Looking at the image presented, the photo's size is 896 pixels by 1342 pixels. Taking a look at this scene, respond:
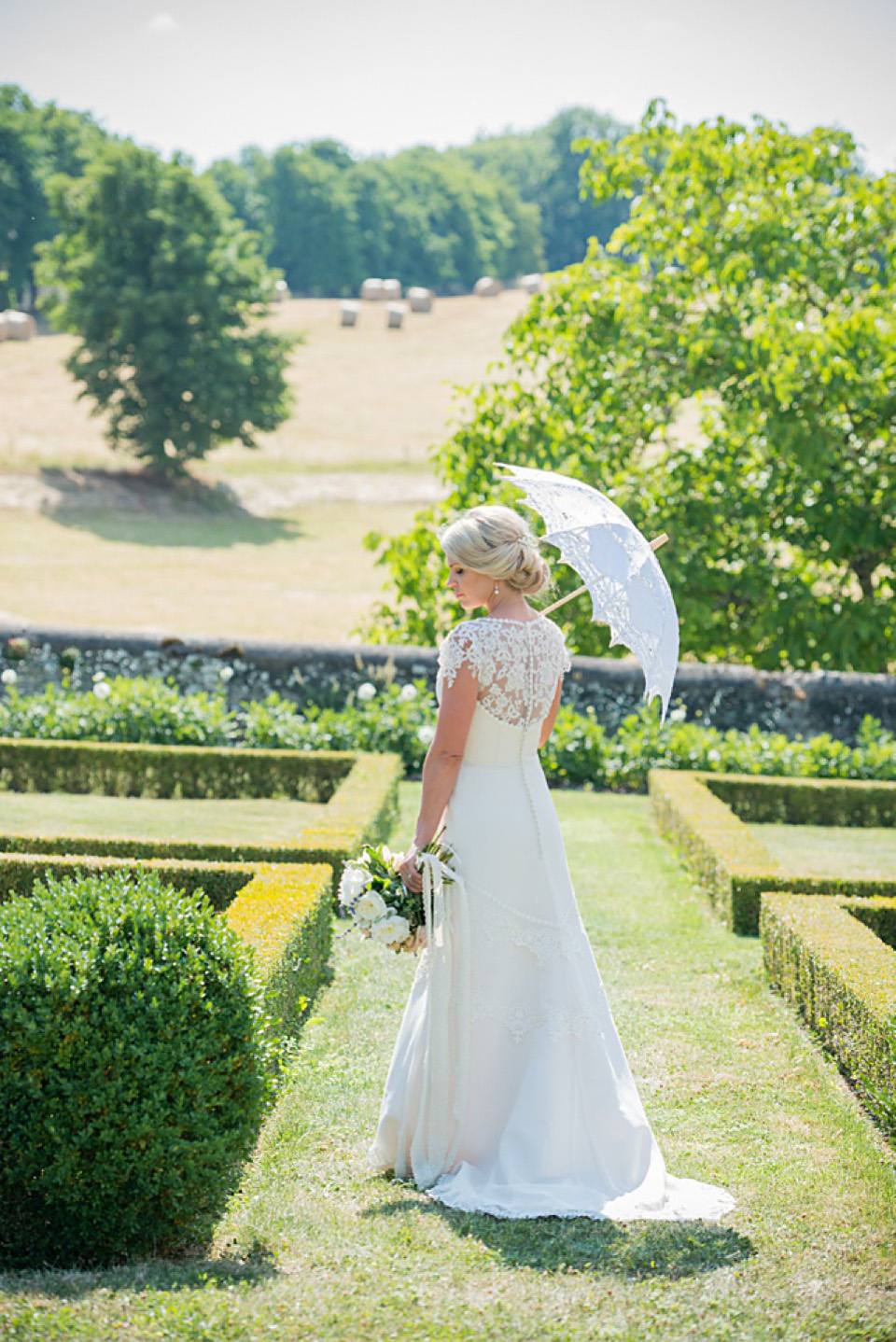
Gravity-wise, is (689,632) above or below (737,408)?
below

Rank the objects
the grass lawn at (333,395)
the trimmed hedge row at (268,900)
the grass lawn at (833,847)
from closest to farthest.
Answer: the trimmed hedge row at (268,900) → the grass lawn at (833,847) → the grass lawn at (333,395)

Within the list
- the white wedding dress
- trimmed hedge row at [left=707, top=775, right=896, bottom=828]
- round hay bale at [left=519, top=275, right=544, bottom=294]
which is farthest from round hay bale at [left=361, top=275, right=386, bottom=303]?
the white wedding dress

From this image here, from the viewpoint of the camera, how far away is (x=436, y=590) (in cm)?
1548

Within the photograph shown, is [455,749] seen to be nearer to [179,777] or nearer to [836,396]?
[179,777]

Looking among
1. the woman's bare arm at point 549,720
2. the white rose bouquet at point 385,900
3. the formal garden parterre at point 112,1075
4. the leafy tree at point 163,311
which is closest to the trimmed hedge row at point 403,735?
the woman's bare arm at point 549,720

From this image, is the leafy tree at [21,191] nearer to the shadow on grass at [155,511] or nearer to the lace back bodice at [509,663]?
the shadow on grass at [155,511]

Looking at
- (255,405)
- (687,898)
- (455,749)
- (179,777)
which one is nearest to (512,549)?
(455,749)

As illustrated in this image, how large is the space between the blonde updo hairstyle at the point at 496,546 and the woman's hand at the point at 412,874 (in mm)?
968

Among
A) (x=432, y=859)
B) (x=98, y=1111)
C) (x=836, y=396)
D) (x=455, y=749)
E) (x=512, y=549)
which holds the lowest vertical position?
(x=98, y=1111)

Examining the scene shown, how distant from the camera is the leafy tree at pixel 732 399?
1498 centimetres

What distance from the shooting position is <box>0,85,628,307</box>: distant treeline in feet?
229

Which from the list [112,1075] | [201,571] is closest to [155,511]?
[201,571]

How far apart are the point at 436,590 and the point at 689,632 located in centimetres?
297

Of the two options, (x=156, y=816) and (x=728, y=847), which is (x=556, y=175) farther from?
(x=728, y=847)
